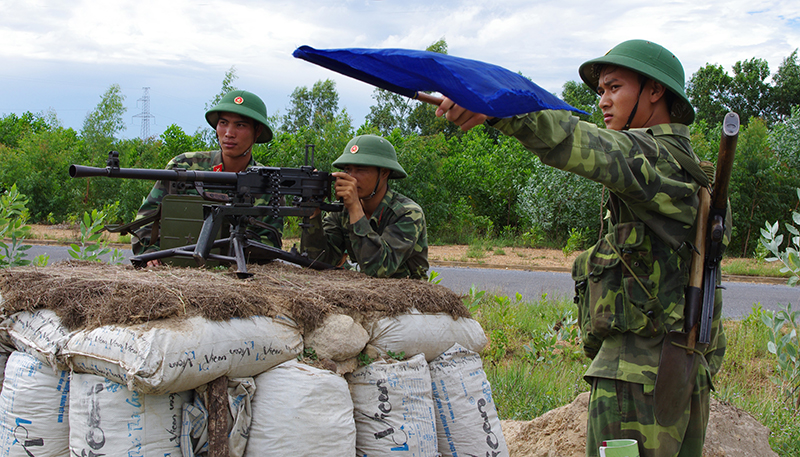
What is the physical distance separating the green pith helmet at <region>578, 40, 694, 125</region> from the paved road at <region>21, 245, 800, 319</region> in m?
6.17

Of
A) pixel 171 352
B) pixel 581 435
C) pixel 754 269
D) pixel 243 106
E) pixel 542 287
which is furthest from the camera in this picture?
pixel 754 269

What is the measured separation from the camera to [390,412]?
8.01 feet

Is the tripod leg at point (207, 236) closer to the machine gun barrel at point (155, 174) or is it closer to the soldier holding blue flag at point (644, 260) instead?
the machine gun barrel at point (155, 174)

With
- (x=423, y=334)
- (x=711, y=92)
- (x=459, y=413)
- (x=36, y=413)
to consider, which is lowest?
(x=459, y=413)

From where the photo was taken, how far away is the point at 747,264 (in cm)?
1402

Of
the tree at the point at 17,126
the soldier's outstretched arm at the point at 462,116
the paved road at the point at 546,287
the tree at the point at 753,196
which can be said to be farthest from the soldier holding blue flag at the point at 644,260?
the tree at the point at 17,126

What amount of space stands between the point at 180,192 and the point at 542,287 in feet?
25.5

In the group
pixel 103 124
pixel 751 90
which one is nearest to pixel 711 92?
pixel 751 90

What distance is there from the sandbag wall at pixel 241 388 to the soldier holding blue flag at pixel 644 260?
2.32 feet

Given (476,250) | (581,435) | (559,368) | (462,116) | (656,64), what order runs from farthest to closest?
(476,250)
(559,368)
(581,435)
(656,64)
(462,116)

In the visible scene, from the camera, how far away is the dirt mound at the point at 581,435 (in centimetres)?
337

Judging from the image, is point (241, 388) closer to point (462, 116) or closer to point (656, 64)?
point (462, 116)

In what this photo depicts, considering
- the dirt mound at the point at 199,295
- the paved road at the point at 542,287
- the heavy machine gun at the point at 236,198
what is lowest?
the paved road at the point at 542,287

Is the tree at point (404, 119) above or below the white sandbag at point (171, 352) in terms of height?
above
